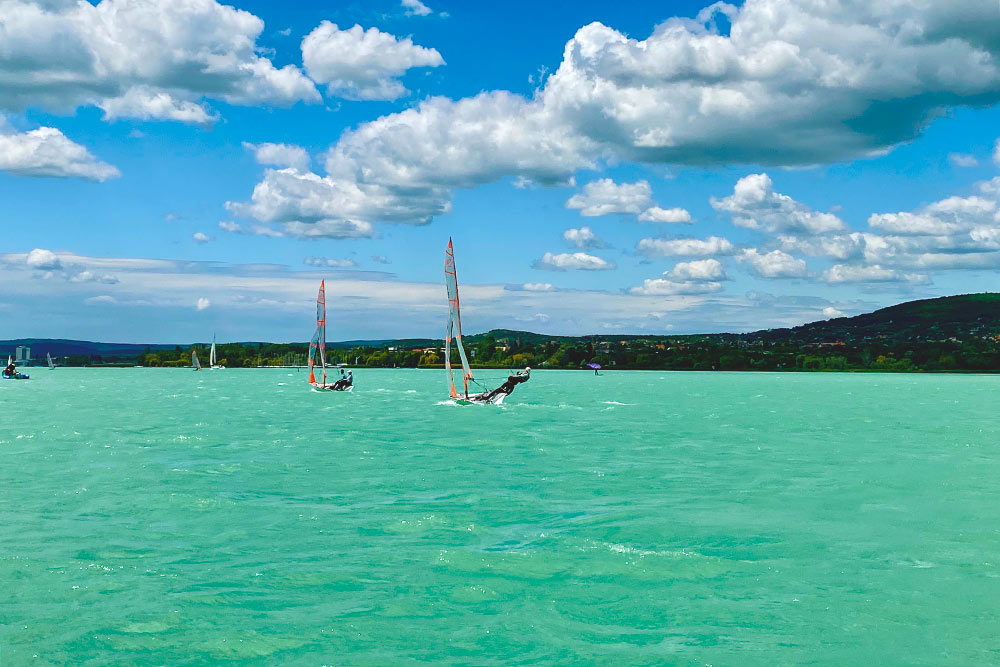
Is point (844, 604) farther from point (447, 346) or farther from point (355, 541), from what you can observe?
point (447, 346)

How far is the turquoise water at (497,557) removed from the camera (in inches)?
644

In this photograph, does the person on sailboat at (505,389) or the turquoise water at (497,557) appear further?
the person on sailboat at (505,389)

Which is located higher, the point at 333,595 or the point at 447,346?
the point at 447,346

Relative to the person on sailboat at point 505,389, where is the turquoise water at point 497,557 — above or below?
below

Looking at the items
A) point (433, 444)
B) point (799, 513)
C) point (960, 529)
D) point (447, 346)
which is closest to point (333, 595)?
point (799, 513)

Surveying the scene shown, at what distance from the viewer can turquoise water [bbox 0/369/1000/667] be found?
1636 centimetres

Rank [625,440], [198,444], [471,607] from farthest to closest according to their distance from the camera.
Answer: [625,440]
[198,444]
[471,607]

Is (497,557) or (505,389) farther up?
(505,389)

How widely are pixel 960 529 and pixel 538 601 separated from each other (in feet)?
50.9

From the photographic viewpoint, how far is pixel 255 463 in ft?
144

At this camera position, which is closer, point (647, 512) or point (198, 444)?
point (647, 512)

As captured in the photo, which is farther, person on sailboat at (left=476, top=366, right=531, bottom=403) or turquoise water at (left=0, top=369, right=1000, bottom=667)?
person on sailboat at (left=476, top=366, right=531, bottom=403)

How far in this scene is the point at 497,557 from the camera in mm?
22781

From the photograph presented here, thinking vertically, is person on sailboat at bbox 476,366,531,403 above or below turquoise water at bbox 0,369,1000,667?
above
